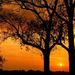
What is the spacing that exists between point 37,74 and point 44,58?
2.08 metres

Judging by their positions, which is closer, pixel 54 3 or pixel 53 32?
pixel 54 3

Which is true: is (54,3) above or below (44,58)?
above

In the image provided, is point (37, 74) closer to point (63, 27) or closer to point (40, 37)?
point (40, 37)

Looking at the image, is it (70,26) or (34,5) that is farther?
(34,5)

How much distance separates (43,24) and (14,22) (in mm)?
3950

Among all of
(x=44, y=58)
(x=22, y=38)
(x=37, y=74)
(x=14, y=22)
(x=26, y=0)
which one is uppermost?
(x=26, y=0)

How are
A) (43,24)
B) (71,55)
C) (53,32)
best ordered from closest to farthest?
(71,55) < (43,24) < (53,32)

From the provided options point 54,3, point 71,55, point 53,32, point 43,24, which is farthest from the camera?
point 53,32

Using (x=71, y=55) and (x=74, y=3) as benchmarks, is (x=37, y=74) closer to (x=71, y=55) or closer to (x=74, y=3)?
(x=71, y=55)

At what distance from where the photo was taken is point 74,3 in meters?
18.0

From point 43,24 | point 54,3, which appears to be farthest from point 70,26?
point 43,24

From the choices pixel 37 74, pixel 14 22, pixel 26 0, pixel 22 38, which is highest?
pixel 26 0

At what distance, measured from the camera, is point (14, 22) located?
25.7 m

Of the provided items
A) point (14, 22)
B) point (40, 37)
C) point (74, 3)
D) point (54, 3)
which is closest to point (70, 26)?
point (74, 3)
